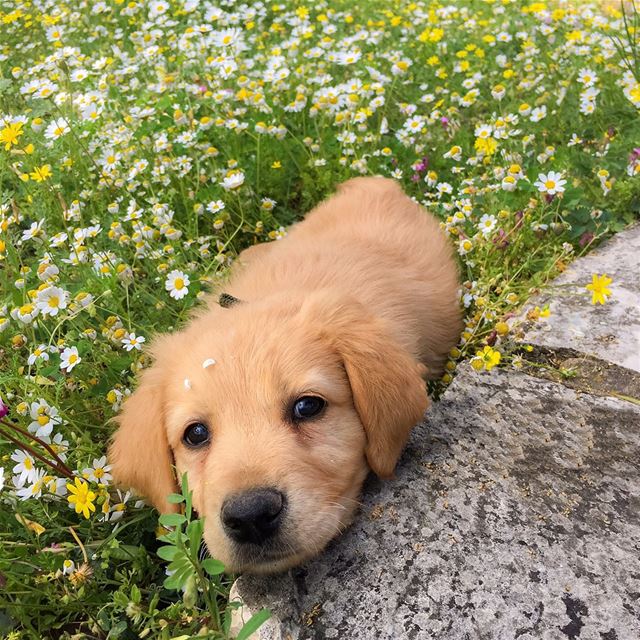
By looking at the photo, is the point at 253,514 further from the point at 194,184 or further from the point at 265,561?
the point at 194,184

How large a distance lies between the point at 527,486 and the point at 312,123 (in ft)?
10.1

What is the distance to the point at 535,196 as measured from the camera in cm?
324

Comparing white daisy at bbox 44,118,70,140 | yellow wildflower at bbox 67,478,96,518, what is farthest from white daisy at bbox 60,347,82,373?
white daisy at bbox 44,118,70,140

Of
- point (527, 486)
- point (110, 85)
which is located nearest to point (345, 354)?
point (527, 486)

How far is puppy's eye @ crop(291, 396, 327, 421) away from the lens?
1.99 meters

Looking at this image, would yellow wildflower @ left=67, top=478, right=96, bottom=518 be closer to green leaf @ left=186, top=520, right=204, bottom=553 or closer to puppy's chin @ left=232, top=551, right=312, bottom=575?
puppy's chin @ left=232, top=551, right=312, bottom=575

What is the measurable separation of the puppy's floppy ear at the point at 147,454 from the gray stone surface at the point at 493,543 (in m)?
0.44

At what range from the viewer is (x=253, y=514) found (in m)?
1.66

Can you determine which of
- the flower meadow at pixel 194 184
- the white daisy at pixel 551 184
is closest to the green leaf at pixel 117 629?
the flower meadow at pixel 194 184

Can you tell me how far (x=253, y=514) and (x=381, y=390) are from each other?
58 centimetres

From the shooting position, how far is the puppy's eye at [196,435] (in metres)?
2.06

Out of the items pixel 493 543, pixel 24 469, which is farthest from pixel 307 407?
pixel 24 469

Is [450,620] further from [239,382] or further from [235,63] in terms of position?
[235,63]

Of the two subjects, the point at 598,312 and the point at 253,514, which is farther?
the point at 598,312
